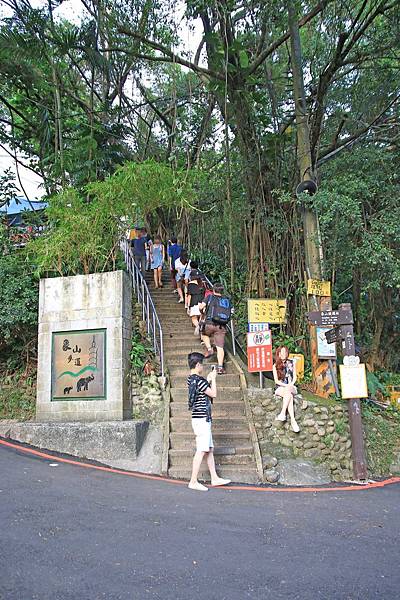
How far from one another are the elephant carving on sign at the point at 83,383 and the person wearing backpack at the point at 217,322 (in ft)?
6.67

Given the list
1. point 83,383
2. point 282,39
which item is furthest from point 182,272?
point 282,39

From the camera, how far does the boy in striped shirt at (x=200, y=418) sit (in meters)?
5.44

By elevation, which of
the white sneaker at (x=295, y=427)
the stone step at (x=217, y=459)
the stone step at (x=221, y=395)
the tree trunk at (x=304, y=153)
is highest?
the tree trunk at (x=304, y=153)

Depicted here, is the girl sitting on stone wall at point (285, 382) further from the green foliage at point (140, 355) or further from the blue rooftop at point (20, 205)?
the blue rooftop at point (20, 205)

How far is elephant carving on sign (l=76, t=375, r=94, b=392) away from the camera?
7273mm

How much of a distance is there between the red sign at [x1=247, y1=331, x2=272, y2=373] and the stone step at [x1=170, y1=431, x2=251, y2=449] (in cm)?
111

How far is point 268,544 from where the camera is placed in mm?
3816

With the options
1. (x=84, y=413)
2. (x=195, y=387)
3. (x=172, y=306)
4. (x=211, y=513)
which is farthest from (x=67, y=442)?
(x=172, y=306)

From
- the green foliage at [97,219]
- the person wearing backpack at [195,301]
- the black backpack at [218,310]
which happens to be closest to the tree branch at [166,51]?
the green foliage at [97,219]

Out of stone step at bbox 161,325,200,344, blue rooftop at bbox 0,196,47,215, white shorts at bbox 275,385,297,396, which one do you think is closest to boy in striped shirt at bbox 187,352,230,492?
white shorts at bbox 275,385,297,396

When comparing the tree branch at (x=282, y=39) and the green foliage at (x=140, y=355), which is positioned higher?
the tree branch at (x=282, y=39)

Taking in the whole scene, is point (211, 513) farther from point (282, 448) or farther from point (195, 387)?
point (282, 448)

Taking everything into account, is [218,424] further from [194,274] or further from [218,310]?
[194,274]

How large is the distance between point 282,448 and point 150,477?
197 cm
